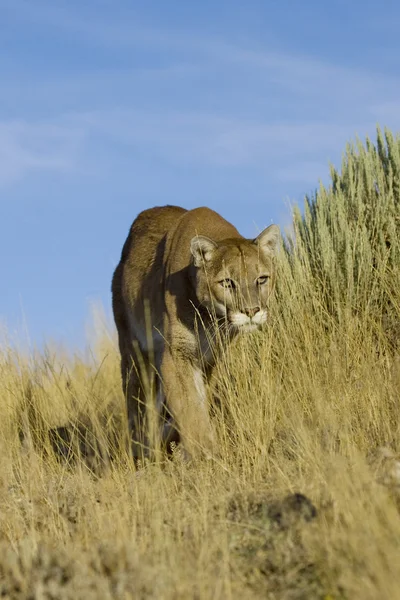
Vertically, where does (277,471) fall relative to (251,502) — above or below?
above

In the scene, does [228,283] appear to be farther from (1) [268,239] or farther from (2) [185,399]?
(2) [185,399]

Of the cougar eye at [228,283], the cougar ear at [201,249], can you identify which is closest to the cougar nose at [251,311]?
the cougar eye at [228,283]

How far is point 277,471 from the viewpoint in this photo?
5375mm

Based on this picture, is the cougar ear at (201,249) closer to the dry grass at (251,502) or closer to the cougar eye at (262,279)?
the cougar eye at (262,279)

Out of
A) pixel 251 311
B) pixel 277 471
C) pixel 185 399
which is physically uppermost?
pixel 251 311

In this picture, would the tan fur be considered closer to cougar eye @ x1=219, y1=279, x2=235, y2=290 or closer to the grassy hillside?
cougar eye @ x1=219, y1=279, x2=235, y2=290

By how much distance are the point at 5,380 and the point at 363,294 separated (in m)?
3.64

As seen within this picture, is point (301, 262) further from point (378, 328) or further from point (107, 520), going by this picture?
point (107, 520)

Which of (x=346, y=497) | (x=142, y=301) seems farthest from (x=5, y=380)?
(x=346, y=497)

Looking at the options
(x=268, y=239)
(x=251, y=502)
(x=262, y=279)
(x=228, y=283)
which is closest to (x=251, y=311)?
(x=228, y=283)

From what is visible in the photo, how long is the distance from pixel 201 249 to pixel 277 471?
1.81 m

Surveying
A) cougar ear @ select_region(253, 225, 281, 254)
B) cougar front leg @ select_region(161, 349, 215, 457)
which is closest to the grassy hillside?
cougar front leg @ select_region(161, 349, 215, 457)

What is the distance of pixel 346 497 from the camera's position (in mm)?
4020

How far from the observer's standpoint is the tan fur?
631 cm
